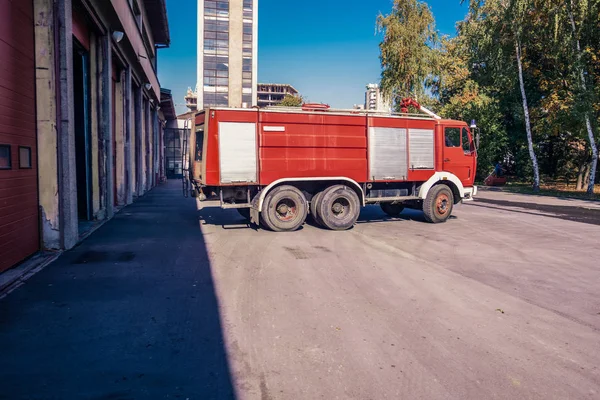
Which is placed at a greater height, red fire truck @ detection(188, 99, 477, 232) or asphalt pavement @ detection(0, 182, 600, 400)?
red fire truck @ detection(188, 99, 477, 232)

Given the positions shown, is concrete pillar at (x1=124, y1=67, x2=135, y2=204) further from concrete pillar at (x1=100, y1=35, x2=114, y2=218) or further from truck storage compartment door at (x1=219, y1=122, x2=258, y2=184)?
truck storage compartment door at (x1=219, y1=122, x2=258, y2=184)

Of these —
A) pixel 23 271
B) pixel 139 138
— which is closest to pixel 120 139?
pixel 139 138

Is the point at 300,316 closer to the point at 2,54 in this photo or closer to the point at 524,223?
the point at 2,54

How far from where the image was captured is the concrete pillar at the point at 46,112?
7927 millimetres

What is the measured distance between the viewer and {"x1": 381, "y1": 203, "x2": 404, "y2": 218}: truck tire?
47.2 feet

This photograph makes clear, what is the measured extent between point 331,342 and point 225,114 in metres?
7.32

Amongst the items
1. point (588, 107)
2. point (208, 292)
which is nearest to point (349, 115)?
point (208, 292)

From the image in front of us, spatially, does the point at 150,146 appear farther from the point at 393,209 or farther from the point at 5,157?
the point at 5,157

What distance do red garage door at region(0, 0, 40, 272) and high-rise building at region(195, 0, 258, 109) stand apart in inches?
2643

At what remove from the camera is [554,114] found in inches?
1009

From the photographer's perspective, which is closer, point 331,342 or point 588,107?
point 331,342

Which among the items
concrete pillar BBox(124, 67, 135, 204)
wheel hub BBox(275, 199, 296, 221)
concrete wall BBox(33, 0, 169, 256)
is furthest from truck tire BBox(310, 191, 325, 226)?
concrete pillar BBox(124, 67, 135, 204)

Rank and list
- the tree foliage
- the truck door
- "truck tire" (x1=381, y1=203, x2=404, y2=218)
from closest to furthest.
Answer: the truck door → "truck tire" (x1=381, y1=203, x2=404, y2=218) → the tree foliage

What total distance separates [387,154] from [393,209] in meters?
2.69
